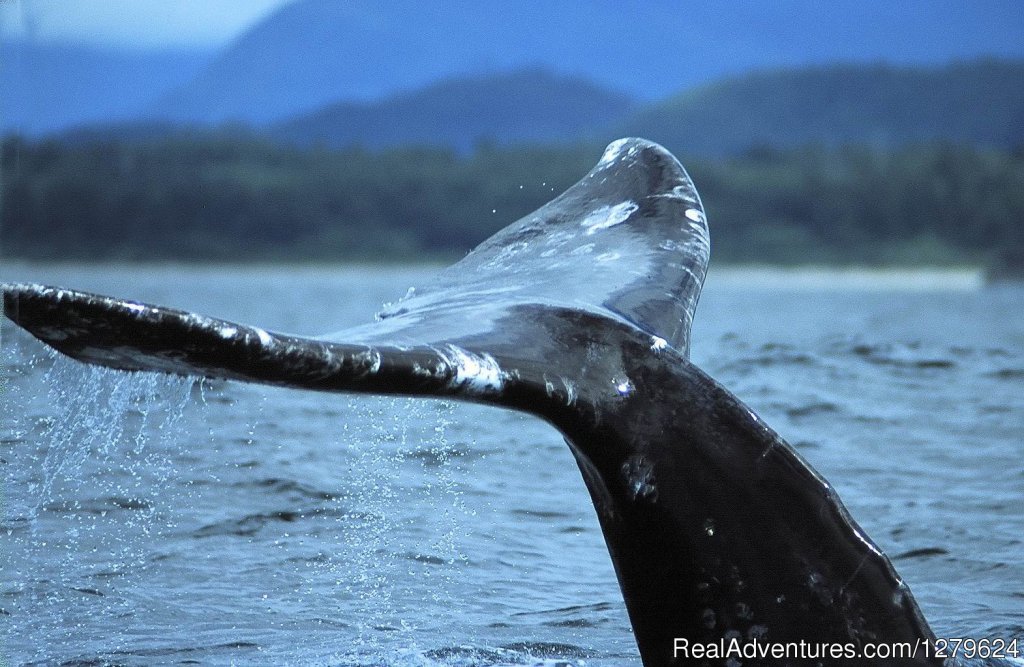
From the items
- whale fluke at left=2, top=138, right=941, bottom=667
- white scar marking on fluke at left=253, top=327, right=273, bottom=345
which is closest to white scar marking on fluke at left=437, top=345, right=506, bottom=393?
whale fluke at left=2, top=138, right=941, bottom=667

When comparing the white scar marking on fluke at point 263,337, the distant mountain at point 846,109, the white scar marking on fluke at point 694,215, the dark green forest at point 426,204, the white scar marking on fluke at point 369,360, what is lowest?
the white scar marking on fluke at point 369,360

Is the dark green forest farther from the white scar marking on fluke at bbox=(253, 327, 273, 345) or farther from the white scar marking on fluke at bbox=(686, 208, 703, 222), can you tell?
the white scar marking on fluke at bbox=(253, 327, 273, 345)

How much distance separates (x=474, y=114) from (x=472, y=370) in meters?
163

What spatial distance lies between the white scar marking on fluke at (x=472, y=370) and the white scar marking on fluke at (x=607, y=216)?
1030 millimetres

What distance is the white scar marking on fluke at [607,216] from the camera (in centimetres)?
383

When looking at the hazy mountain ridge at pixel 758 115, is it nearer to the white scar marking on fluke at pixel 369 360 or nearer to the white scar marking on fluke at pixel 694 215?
the white scar marking on fluke at pixel 694 215

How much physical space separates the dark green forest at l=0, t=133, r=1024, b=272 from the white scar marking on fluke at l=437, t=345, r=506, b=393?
227ft

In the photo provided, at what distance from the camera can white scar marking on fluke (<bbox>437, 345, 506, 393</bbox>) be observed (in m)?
2.79

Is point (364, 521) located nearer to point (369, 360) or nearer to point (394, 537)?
point (394, 537)

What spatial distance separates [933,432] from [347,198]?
80179mm

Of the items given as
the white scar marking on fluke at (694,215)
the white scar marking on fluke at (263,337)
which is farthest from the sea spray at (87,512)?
the white scar marking on fluke at (694,215)

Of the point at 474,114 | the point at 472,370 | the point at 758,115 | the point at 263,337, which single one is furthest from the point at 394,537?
the point at 474,114

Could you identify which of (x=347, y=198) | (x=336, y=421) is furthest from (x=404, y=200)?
(x=336, y=421)

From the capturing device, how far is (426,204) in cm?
8525
